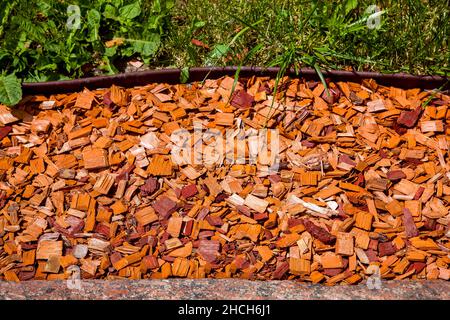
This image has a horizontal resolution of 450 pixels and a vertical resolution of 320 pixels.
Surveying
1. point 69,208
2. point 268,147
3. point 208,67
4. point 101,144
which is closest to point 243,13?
point 208,67

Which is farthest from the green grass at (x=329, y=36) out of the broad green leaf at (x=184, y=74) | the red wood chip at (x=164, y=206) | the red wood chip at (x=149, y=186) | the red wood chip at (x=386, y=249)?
the red wood chip at (x=386, y=249)

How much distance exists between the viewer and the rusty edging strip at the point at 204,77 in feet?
10.3

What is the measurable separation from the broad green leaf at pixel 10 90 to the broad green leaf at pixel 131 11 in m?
0.76

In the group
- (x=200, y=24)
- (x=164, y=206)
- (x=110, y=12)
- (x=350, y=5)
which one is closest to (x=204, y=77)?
(x=200, y=24)

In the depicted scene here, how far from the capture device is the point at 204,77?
3.21 m

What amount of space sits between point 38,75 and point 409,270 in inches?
91.4

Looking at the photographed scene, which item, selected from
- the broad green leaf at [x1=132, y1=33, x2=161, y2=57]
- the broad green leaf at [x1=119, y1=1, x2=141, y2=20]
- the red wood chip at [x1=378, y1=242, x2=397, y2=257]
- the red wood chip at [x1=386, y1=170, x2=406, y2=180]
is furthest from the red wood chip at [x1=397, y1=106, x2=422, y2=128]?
the broad green leaf at [x1=119, y1=1, x2=141, y2=20]

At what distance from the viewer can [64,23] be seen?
3.42m

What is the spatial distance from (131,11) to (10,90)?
34.3 inches

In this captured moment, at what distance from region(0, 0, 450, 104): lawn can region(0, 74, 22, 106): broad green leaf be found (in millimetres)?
22

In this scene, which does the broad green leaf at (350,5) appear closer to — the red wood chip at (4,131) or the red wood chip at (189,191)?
the red wood chip at (189,191)

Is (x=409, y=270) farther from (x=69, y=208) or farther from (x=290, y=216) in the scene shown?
(x=69, y=208)

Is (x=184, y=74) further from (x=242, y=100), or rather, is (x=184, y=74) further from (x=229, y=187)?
(x=229, y=187)

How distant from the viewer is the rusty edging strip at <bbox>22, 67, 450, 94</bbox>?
3152 mm
